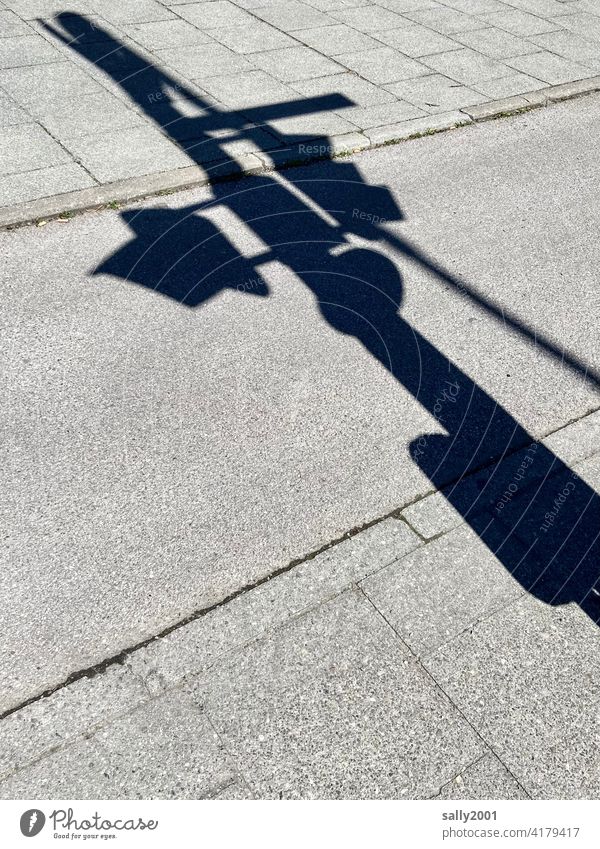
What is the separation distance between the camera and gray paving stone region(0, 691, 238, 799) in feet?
9.66

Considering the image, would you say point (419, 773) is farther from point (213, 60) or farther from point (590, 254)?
point (213, 60)

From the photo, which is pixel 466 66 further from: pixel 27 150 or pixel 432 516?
pixel 432 516

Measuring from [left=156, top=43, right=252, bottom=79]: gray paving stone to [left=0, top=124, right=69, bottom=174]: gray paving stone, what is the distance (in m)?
1.95

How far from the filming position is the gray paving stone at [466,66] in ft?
29.6

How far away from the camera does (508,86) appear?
29.1ft

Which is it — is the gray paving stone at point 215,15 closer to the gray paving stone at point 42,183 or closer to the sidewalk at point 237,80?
the sidewalk at point 237,80

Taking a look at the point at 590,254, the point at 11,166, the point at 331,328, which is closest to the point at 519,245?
the point at 590,254

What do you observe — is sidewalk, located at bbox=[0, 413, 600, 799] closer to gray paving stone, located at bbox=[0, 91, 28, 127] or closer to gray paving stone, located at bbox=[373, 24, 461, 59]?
gray paving stone, located at bbox=[0, 91, 28, 127]

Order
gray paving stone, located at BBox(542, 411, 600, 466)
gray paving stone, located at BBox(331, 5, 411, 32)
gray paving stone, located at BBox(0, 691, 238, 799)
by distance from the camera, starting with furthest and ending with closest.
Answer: gray paving stone, located at BBox(331, 5, 411, 32), gray paving stone, located at BBox(542, 411, 600, 466), gray paving stone, located at BBox(0, 691, 238, 799)

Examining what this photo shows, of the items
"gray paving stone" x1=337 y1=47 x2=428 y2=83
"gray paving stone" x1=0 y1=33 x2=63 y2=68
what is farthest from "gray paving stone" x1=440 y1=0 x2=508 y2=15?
"gray paving stone" x1=0 y1=33 x2=63 y2=68

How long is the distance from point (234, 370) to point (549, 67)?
22.1 ft

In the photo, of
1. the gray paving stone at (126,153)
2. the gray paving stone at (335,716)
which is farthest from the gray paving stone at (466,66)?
the gray paving stone at (335,716)

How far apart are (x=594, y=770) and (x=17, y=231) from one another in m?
5.10

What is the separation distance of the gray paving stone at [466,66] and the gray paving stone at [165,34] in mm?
2601
